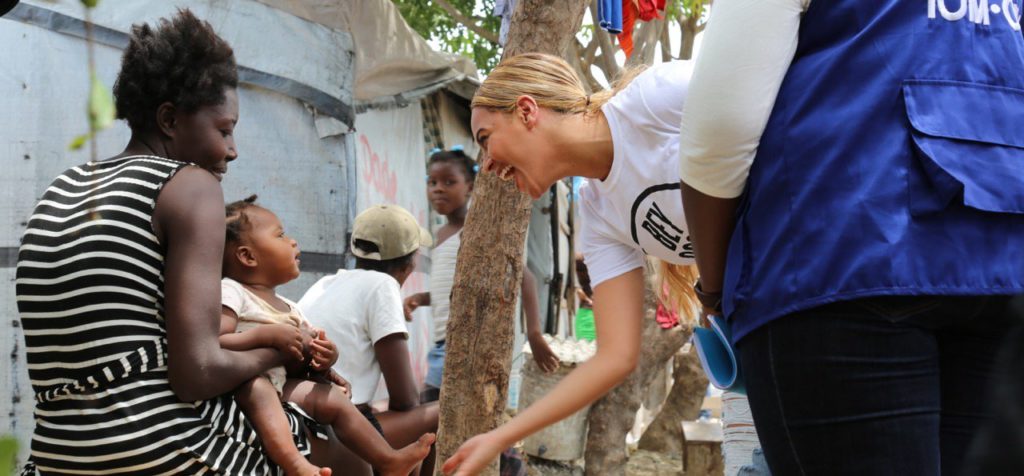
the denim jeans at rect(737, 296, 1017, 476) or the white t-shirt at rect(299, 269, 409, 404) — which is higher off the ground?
the denim jeans at rect(737, 296, 1017, 476)

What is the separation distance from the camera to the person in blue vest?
144 centimetres

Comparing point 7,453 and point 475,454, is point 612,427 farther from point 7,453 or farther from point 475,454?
point 7,453

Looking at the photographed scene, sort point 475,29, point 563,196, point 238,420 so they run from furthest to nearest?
point 563,196 → point 475,29 → point 238,420

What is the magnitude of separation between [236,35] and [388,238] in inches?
63.9

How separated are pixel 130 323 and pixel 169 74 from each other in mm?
652

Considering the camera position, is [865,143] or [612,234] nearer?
[865,143]

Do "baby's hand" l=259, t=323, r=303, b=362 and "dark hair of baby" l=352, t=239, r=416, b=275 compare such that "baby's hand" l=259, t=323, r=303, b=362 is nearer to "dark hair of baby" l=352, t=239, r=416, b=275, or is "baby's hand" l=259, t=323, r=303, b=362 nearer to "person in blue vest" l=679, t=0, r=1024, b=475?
"person in blue vest" l=679, t=0, r=1024, b=475

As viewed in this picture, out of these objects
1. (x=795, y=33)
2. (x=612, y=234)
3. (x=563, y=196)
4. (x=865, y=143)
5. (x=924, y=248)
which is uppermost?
(x=795, y=33)

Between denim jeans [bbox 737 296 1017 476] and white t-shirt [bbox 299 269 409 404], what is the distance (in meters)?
2.71

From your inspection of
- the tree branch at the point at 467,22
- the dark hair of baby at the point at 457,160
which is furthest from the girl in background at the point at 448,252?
the tree branch at the point at 467,22

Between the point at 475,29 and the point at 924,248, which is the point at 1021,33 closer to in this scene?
the point at 924,248

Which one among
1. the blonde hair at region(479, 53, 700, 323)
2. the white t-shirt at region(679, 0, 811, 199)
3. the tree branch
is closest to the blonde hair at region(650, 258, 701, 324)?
the blonde hair at region(479, 53, 700, 323)

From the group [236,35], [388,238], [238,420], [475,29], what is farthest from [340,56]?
[475,29]

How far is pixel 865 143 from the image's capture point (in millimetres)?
1473
